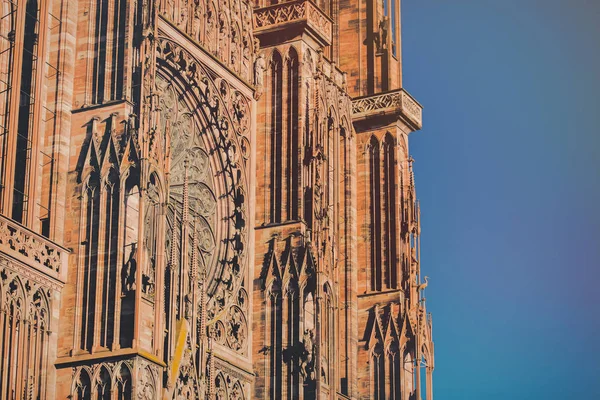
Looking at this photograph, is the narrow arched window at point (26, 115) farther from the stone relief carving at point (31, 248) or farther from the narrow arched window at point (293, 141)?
the narrow arched window at point (293, 141)

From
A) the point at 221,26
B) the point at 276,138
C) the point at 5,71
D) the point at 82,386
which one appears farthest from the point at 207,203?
the point at 82,386

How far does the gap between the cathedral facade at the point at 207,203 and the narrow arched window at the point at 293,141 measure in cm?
6

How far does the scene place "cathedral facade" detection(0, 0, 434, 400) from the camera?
4053cm

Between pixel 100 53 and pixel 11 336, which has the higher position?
pixel 100 53

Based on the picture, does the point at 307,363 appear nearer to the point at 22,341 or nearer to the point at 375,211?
the point at 375,211

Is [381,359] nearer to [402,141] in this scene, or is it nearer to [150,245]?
[402,141]

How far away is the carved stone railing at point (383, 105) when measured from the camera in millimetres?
57500

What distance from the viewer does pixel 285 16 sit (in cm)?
5216

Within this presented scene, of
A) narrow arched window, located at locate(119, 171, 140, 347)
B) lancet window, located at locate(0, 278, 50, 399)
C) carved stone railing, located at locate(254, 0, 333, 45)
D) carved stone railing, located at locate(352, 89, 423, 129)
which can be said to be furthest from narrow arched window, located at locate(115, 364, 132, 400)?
carved stone railing, located at locate(352, 89, 423, 129)

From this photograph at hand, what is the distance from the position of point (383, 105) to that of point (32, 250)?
1979 centimetres

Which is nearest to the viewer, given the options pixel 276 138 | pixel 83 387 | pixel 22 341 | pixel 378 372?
pixel 22 341

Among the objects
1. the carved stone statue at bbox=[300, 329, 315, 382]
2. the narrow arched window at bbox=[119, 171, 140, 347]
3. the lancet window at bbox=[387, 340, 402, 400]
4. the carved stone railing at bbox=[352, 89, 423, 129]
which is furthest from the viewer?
the carved stone railing at bbox=[352, 89, 423, 129]

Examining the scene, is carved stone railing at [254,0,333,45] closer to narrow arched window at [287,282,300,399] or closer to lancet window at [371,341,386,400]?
narrow arched window at [287,282,300,399]

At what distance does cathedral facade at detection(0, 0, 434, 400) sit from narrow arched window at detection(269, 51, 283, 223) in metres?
0.06
